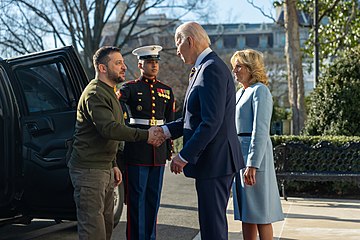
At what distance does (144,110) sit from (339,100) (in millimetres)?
5382

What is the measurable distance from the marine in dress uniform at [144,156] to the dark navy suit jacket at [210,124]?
1.38 meters

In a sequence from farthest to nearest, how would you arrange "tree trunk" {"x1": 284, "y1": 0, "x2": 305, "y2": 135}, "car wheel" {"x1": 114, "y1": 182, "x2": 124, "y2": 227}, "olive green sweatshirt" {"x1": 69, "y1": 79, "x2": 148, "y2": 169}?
1. "tree trunk" {"x1": 284, "y1": 0, "x2": 305, "y2": 135}
2. "car wheel" {"x1": 114, "y1": 182, "x2": 124, "y2": 227}
3. "olive green sweatshirt" {"x1": 69, "y1": 79, "x2": 148, "y2": 169}

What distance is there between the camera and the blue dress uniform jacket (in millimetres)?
5398

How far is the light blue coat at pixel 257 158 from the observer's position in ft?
15.3

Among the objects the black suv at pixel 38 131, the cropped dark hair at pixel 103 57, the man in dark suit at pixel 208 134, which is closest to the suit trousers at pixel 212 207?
the man in dark suit at pixel 208 134

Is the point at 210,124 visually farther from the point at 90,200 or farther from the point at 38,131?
the point at 38,131

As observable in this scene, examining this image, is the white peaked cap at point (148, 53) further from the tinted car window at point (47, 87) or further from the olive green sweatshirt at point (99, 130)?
the olive green sweatshirt at point (99, 130)

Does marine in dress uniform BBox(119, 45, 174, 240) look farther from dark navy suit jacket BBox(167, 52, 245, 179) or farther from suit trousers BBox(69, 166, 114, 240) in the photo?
dark navy suit jacket BBox(167, 52, 245, 179)

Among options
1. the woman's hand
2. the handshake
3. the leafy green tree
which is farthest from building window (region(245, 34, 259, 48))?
the handshake

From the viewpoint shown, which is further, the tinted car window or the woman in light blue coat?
the tinted car window

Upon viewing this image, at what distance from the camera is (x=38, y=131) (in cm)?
533

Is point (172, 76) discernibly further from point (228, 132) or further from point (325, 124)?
point (228, 132)

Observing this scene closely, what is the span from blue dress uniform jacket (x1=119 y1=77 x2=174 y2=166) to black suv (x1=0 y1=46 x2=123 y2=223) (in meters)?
0.50

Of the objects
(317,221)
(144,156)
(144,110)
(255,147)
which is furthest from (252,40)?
(255,147)
